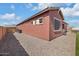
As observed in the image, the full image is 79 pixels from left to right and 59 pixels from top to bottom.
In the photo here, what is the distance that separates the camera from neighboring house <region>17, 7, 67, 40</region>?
10.3ft

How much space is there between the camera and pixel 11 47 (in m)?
3.17

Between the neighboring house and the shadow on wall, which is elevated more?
the neighboring house

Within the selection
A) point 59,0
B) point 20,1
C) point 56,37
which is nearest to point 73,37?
point 56,37

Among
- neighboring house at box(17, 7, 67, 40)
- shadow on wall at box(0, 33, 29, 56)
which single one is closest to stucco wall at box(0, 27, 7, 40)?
shadow on wall at box(0, 33, 29, 56)

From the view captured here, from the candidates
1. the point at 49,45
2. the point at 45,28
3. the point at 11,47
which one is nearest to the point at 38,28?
the point at 45,28

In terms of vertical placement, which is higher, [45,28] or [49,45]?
[45,28]

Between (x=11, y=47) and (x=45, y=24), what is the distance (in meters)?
0.40

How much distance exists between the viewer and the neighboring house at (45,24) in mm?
3145

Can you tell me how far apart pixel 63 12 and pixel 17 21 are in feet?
1.48

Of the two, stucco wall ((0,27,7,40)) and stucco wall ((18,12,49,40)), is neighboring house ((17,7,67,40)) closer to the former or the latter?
stucco wall ((18,12,49,40))

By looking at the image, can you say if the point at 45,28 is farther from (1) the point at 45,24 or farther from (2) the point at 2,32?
(2) the point at 2,32

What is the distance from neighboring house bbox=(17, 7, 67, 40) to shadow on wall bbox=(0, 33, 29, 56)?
0.43 ft

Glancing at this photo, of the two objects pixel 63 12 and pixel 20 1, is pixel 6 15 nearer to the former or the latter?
pixel 20 1

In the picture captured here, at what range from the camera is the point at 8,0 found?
3145mm
